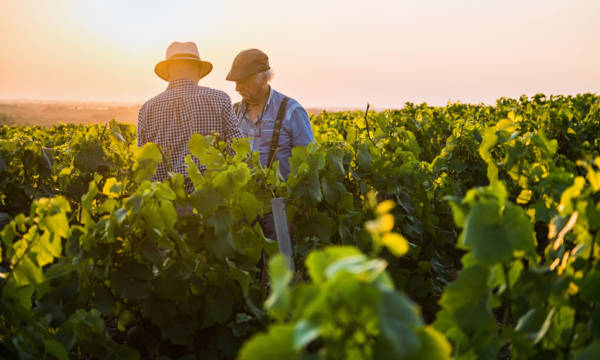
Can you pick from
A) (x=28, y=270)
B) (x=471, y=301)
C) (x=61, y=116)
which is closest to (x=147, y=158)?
(x=28, y=270)

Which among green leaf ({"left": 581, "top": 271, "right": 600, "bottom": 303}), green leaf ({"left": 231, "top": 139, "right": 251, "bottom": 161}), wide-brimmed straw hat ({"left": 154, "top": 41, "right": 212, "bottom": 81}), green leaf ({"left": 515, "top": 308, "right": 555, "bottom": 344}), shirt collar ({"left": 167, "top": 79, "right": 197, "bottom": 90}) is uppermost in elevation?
wide-brimmed straw hat ({"left": 154, "top": 41, "right": 212, "bottom": 81})

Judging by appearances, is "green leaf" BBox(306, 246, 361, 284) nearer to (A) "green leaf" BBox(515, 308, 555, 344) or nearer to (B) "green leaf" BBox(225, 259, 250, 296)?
(A) "green leaf" BBox(515, 308, 555, 344)

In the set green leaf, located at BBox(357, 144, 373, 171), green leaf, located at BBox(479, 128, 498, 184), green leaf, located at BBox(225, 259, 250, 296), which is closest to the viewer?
green leaf, located at BBox(225, 259, 250, 296)

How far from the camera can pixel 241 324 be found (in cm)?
228

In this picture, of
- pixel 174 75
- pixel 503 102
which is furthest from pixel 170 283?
pixel 503 102

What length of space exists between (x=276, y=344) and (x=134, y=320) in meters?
1.63

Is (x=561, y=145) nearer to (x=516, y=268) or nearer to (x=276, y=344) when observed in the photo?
(x=516, y=268)

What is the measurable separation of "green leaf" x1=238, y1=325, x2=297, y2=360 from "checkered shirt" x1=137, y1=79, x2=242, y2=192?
268 centimetres

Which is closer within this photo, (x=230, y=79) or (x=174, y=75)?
(x=174, y=75)

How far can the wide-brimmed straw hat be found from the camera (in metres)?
3.74

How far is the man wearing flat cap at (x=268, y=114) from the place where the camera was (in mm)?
Result: 3924

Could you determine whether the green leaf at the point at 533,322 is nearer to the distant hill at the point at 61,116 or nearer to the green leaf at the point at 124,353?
the green leaf at the point at 124,353

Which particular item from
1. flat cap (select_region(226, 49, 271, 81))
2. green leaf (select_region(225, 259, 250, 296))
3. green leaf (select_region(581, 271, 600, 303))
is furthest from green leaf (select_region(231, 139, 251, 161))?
green leaf (select_region(581, 271, 600, 303))

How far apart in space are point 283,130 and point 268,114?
19cm
